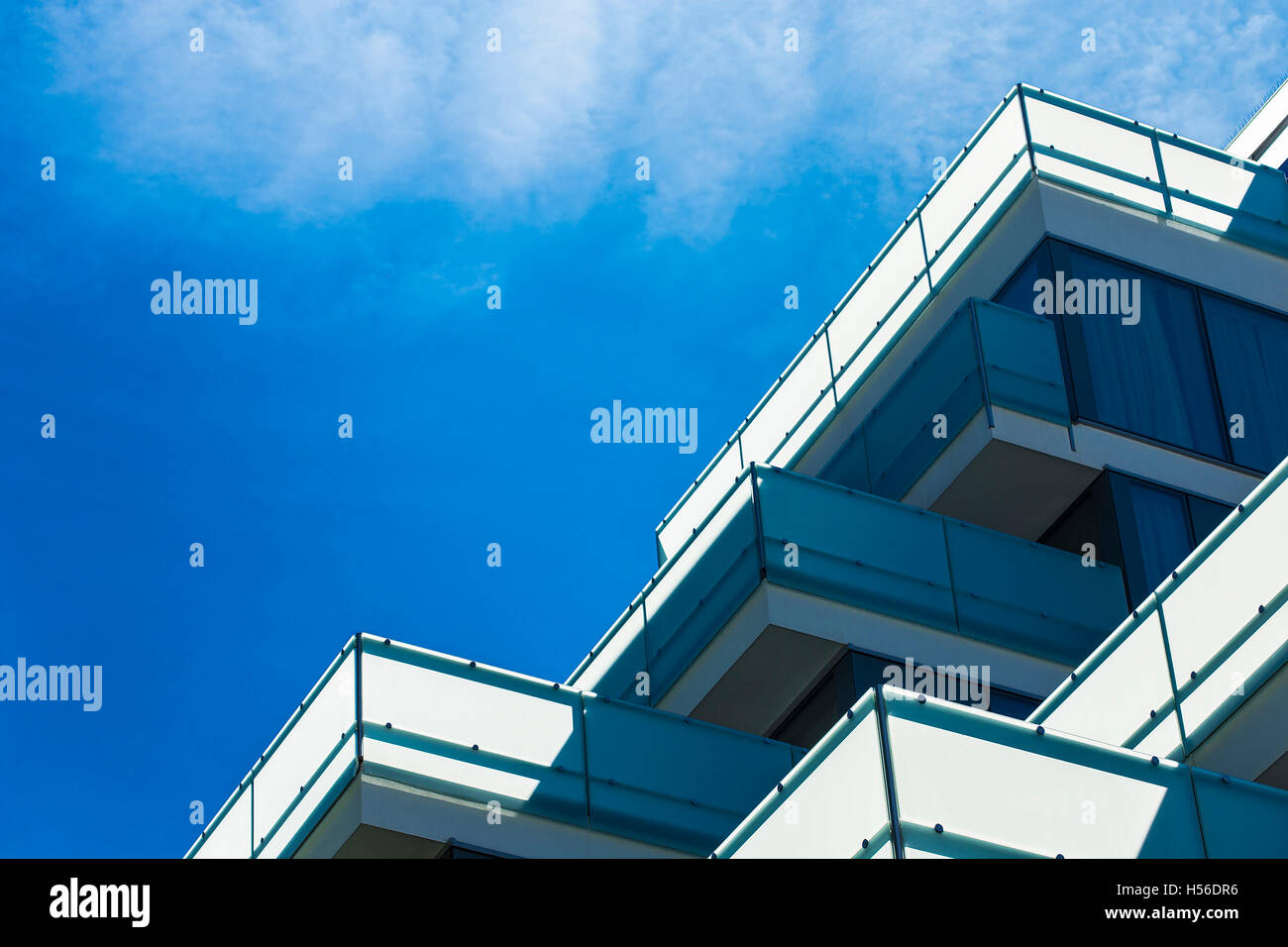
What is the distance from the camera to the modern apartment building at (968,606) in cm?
916

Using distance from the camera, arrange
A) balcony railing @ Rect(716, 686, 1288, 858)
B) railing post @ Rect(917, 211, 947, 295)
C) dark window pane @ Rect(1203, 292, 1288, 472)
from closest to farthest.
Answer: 1. balcony railing @ Rect(716, 686, 1288, 858)
2. dark window pane @ Rect(1203, 292, 1288, 472)
3. railing post @ Rect(917, 211, 947, 295)

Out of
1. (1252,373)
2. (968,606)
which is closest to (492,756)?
(968,606)

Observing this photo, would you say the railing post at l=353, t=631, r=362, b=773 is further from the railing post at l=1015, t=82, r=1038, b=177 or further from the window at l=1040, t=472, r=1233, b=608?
the railing post at l=1015, t=82, r=1038, b=177

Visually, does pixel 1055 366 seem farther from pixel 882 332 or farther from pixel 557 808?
pixel 557 808

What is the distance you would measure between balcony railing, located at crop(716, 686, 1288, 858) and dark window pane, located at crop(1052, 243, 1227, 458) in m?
8.54

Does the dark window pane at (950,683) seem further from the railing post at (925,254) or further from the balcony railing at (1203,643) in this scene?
the balcony railing at (1203,643)

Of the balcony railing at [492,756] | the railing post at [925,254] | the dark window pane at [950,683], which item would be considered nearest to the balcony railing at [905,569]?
the dark window pane at [950,683]

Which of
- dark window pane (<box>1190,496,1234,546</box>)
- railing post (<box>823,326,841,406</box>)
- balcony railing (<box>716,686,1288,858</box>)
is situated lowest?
balcony railing (<box>716,686,1288,858</box>)

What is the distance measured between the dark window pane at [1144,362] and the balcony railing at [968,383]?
33cm

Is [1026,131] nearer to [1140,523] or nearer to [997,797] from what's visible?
[1140,523]

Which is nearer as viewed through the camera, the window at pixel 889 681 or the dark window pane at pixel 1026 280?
the window at pixel 889 681

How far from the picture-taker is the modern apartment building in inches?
361

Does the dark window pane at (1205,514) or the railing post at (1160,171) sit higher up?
the railing post at (1160,171)

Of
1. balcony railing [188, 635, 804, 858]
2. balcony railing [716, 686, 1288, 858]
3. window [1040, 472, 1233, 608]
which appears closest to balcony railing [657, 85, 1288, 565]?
window [1040, 472, 1233, 608]
